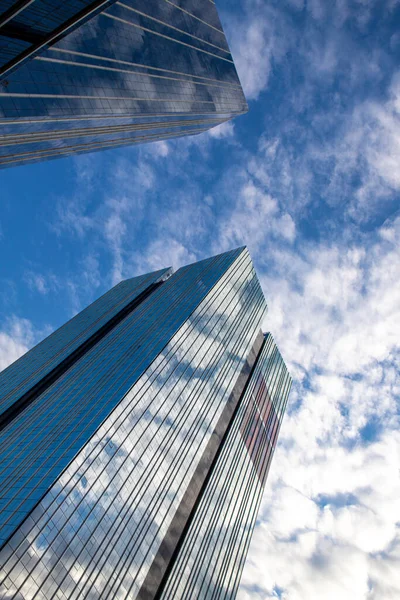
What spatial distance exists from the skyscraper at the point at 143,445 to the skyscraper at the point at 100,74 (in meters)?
41.9

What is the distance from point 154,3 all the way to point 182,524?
10538 cm

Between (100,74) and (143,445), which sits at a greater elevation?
(100,74)

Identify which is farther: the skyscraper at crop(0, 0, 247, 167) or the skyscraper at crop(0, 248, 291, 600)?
the skyscraper at crop(0, 248, 291, 600)

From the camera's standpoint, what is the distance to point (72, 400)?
230ft

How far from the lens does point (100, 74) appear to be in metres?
63.4

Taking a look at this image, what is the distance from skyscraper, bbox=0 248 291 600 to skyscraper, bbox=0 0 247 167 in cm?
4188

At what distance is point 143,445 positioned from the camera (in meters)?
64.9

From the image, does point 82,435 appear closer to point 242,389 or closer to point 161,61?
point 242,389

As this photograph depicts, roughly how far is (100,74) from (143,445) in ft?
204

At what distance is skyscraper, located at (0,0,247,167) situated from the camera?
76.1 ft

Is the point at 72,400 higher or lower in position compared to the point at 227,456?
lower

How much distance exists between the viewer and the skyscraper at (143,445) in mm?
46188

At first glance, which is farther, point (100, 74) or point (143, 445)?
point (143, 445)

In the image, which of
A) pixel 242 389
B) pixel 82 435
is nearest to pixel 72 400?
pixel 82 435
